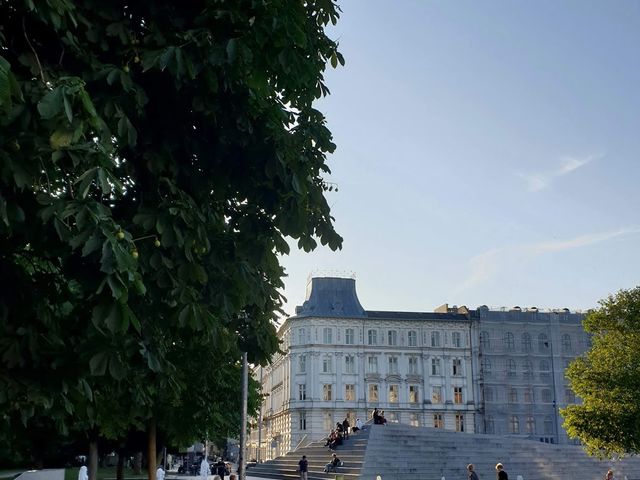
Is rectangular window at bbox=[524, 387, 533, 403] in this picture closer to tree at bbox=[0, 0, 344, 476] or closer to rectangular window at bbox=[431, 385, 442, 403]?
rectangular window at bbox=[431, 385, 442, 403]

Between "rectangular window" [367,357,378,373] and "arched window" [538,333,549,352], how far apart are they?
61.4 feet

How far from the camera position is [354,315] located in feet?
290

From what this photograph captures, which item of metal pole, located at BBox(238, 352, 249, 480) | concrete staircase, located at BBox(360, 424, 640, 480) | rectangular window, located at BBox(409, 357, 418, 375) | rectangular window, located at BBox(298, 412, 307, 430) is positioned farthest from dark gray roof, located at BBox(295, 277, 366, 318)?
metal pole, located at BBox(238, 352, 249, 480)

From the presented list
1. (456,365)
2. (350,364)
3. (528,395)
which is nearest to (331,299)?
(350,364)

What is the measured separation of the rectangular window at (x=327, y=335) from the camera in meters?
86.5

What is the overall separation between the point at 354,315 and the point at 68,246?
269 feet

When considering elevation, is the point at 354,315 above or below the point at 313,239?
above

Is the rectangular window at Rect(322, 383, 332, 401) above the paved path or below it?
above

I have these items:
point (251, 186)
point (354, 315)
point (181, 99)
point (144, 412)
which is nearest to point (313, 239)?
point (251, 186)

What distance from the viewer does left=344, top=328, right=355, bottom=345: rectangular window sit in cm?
8687

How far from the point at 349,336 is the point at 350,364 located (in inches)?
125

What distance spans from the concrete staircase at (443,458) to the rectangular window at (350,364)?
3256cm

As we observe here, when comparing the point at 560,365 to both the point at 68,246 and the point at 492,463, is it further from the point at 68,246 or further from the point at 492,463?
the point at 68,246

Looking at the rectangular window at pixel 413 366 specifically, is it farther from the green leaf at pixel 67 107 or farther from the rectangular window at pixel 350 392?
the green leaf at pixel 67 107
